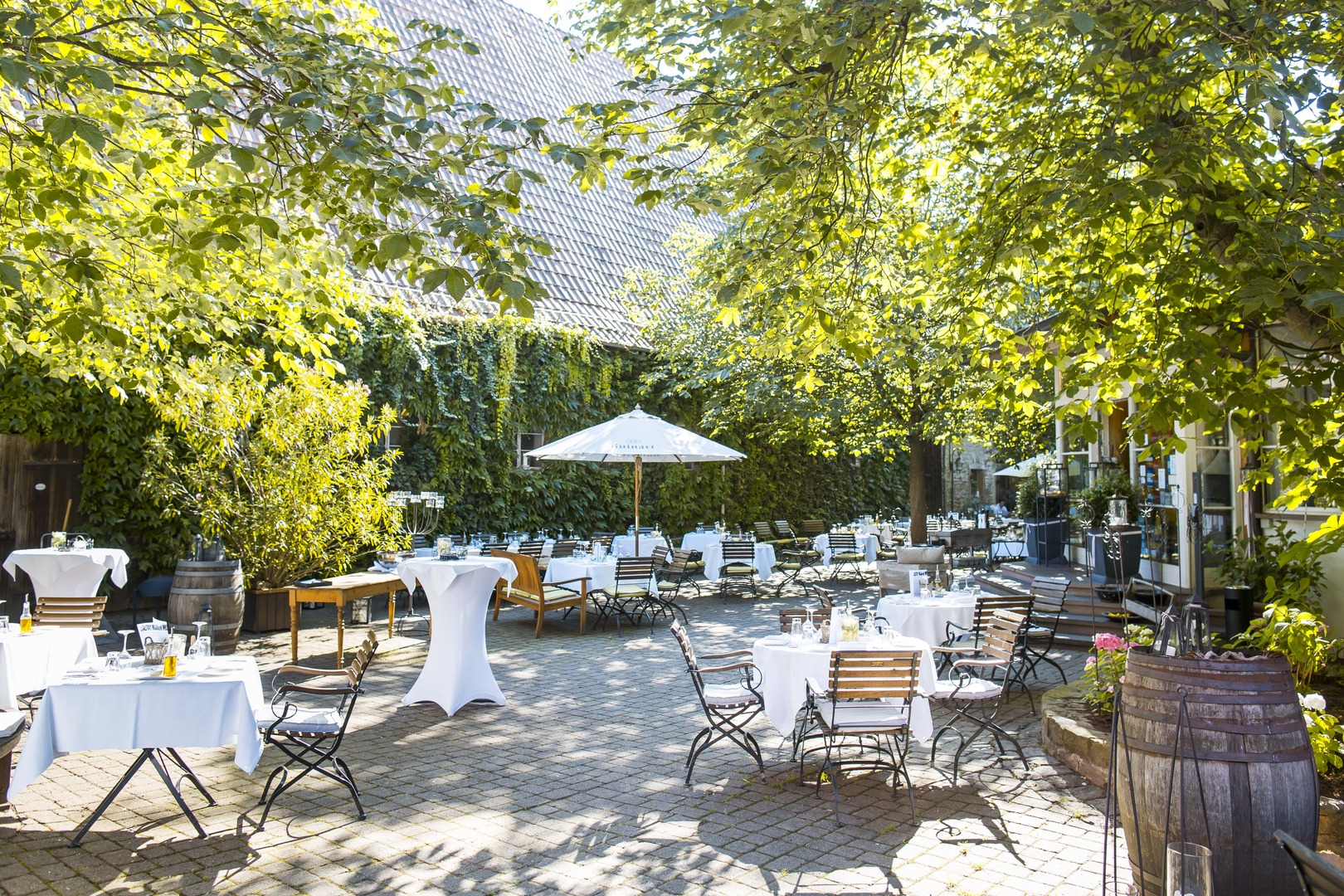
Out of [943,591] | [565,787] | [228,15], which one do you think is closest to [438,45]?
[228,15]

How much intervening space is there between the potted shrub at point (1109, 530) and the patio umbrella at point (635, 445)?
15.4 ft

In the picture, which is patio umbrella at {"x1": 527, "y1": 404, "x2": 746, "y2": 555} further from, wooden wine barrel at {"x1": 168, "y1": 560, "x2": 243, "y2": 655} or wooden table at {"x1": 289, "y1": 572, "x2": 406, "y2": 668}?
wooden wine barrel at {"x1": 168, "y1": 560, "x2": 243, "y2": 655}

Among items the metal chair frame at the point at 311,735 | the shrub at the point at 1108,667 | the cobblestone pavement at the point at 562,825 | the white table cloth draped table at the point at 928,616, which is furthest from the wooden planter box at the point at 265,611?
the shrub at the point at 1108,667

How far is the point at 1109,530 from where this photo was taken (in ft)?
36.6

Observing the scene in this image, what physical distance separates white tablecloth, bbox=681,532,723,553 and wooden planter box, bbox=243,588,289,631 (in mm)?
6325

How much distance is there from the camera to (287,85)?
4219 mm

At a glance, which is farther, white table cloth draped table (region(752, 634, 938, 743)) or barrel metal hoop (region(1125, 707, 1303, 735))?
white table cloth draped table (region(752, 634, 938, 743))

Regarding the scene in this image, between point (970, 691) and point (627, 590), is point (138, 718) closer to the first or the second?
point (970, 691)

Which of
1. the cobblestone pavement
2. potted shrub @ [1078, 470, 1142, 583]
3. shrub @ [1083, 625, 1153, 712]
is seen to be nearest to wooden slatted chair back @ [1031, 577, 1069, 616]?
potted shrub @ [1078, 470, 1142, 583]

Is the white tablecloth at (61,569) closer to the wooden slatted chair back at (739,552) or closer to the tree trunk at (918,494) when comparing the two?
the wooden slatted chair back at (739,552)

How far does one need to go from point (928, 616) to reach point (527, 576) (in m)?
4.84

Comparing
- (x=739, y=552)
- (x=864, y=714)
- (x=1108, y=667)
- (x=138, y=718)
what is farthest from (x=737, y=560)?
(x=138, y=718)

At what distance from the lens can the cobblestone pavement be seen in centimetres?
420

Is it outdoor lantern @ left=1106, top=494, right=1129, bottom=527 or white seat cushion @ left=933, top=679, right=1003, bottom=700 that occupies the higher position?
outdoor lantern @ left=1106, top=494, right=1129, bottom=527
